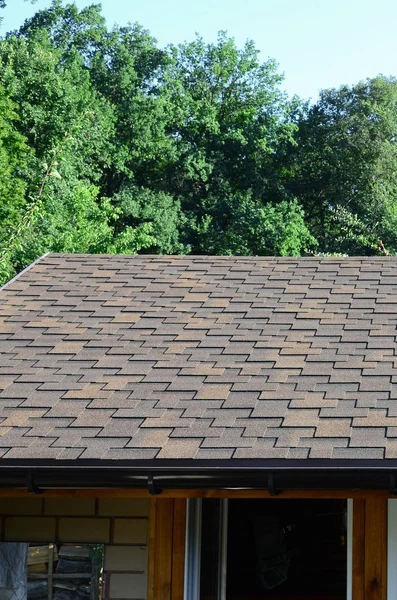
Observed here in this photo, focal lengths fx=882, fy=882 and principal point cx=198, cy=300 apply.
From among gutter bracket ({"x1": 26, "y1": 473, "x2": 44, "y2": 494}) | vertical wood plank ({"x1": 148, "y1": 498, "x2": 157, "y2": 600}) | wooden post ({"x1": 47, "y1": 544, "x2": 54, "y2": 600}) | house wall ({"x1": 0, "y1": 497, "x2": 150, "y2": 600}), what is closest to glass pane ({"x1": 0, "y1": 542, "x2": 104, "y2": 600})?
wooden post ({"x1": 47, "y1": 544, "x2": 54, "y2": 600})

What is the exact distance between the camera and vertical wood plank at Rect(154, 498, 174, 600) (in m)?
5.81

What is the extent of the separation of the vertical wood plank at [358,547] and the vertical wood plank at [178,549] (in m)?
1.12

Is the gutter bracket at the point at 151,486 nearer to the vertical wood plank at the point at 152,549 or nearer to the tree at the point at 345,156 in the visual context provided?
the vertical wood plank at the point at 152,549

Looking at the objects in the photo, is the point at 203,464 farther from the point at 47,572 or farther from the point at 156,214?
the point at 156,214

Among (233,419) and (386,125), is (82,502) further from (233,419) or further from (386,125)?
(386,125)

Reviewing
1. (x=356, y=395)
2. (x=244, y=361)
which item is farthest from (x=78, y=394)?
(x=356, y=395)

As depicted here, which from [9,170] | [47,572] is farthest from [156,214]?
[47,572]

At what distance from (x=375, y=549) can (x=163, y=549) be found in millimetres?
1385

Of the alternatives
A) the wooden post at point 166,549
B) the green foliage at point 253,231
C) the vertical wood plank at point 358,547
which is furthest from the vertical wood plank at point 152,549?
the green foliage at point 253,231

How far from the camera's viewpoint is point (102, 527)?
6355 mm

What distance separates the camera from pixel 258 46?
41500 millimetres

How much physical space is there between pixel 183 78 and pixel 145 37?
8.15ft

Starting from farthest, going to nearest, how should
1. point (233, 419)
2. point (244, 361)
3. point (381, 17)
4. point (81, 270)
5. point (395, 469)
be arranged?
point (381, 17)
point (81, 270)
point (244, 361)
point (233, 419)
point (395, 469)

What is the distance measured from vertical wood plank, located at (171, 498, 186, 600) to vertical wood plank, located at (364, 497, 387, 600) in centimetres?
120
